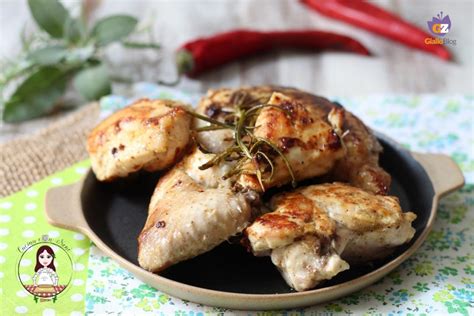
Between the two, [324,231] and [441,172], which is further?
[441,172]

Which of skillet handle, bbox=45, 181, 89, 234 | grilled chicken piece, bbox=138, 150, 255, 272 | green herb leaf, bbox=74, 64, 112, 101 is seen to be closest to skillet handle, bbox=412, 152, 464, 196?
grilled chicken piece, bbox=138, 150, 255, 272

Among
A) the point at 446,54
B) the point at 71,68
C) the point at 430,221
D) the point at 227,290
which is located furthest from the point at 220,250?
the point at 446,54

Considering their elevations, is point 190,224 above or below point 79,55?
above

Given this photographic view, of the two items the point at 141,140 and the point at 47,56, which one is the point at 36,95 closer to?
the point at 47,56

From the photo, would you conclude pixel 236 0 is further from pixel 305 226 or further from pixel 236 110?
pixel 305 226

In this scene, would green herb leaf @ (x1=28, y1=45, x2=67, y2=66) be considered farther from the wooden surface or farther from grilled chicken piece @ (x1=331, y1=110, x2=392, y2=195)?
grilled chicken piece @ (x1=331, y1=110, x2=392, y2=195)

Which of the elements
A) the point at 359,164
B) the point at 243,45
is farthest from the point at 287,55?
the point at 359,164
